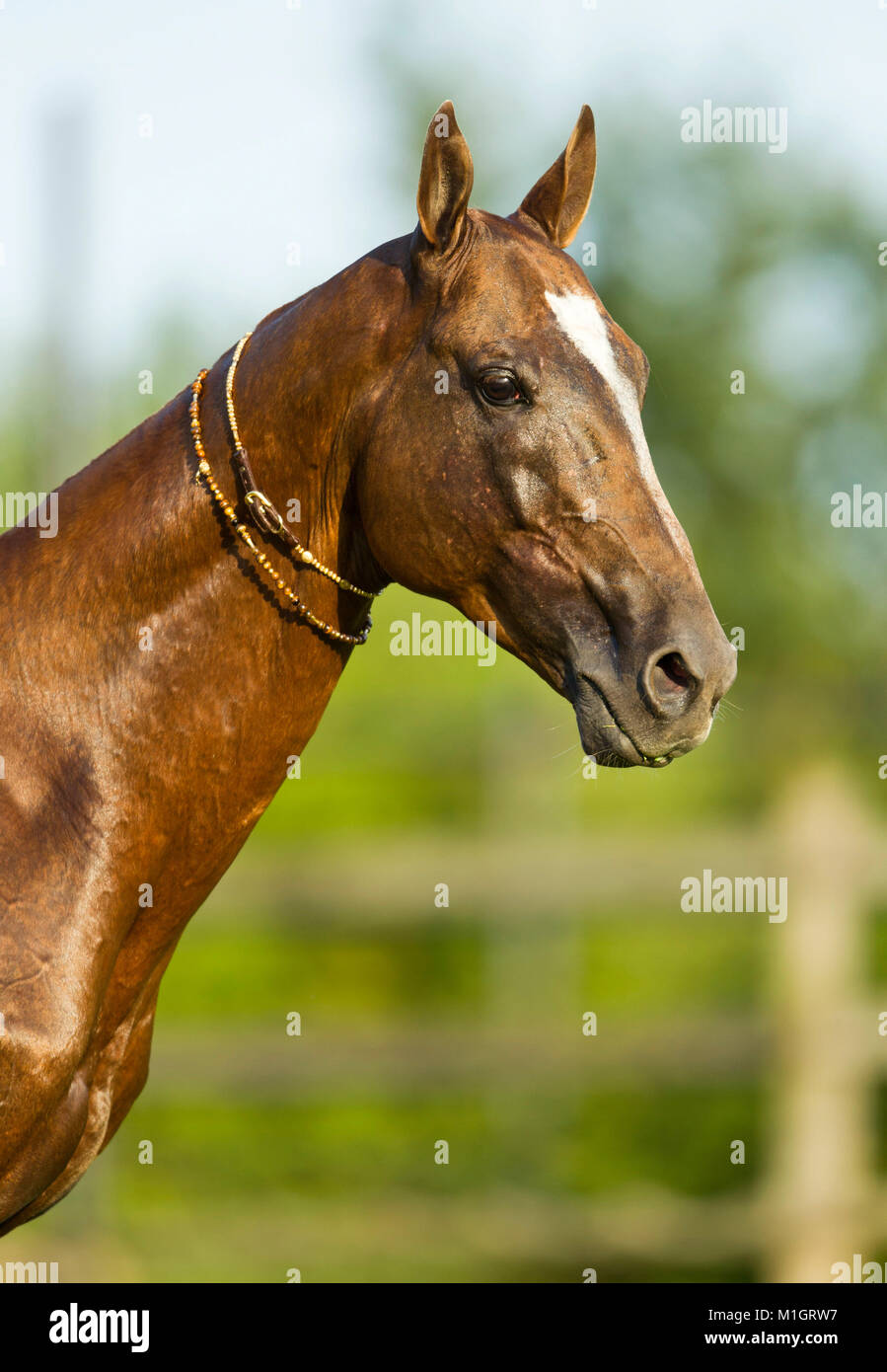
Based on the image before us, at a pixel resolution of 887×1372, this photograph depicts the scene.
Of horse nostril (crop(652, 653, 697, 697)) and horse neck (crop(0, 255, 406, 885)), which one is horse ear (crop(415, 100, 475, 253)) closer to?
horse neck (crop(0, 255, 406, 885))

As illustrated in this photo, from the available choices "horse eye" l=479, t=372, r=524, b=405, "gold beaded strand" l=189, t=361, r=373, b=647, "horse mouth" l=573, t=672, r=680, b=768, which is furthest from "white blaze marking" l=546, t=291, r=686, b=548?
"gold beaded strand" l=189, t=361, r=373, b=647

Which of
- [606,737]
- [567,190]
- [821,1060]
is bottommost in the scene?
[821,1060]

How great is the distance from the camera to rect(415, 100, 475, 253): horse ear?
2.34 metres

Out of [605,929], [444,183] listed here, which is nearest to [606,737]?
[444,183]

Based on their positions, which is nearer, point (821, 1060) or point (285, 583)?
point (285, 583)

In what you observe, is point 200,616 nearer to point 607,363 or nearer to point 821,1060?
point 607,363

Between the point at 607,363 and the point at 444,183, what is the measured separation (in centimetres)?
44

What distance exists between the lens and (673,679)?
2.27 metres

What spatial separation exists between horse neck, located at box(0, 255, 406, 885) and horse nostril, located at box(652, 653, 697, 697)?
654 mm

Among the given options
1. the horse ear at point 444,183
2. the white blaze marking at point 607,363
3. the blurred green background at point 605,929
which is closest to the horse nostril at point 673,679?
the white blaze marking at point 607,363

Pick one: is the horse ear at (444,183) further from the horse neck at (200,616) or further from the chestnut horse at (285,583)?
the horse neck at (200,616)

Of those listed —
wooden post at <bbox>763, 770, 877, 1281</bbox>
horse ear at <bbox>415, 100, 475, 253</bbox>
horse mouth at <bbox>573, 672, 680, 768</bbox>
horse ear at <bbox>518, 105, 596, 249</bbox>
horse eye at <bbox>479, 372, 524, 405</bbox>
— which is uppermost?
horse ear at <bbox>518, 105, 596, 249</bbox>

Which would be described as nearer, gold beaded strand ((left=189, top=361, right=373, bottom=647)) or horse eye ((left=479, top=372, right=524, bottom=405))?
horse eye ((left=479, top=372, right=524, bottom=405))
